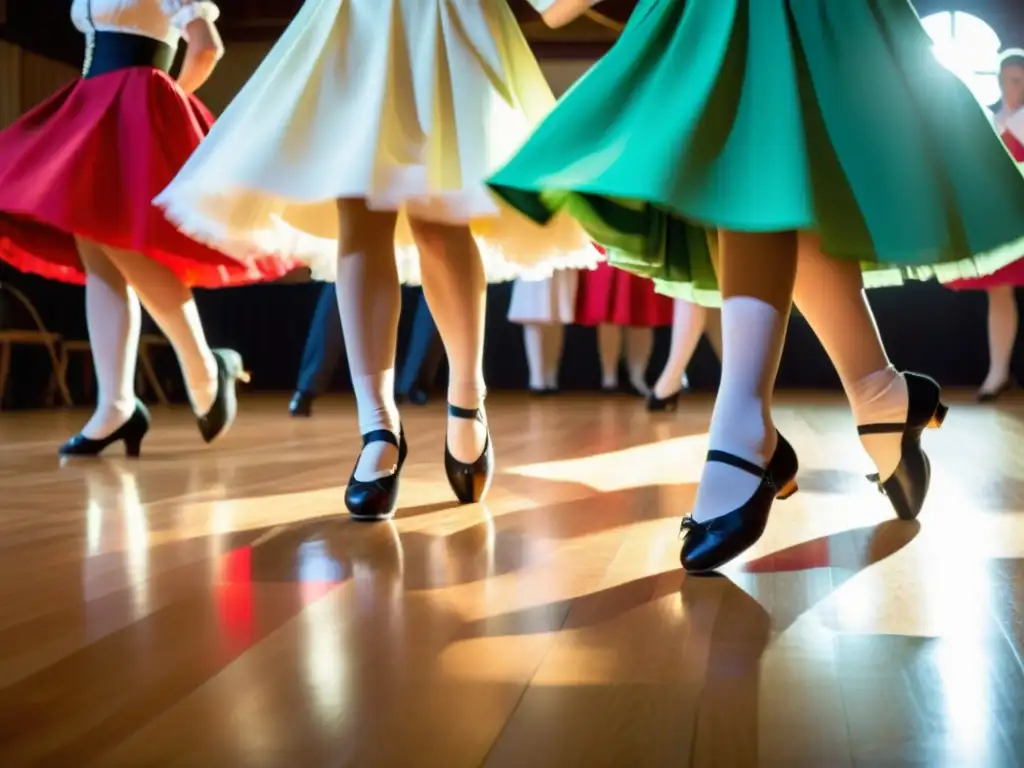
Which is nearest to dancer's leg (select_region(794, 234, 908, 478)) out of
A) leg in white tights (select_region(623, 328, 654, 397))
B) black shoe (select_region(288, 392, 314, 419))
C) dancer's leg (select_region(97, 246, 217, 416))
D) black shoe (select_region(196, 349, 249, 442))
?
dancer's leg (select_region(97, 246, 217, 416))

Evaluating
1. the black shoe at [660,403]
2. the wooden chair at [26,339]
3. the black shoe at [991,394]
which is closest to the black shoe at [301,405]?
the black shoe at [660,403]

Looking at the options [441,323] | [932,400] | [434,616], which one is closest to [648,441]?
[441,323]

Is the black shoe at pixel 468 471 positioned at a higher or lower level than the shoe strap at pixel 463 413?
lower

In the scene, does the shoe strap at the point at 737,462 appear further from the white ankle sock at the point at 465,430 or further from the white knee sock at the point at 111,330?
the white knee sock at the point at 111,330

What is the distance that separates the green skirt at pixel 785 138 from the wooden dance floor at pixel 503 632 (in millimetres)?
334

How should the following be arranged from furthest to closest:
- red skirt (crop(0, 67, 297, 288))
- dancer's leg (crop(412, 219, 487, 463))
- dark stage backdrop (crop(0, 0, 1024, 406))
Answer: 1. dark stage backdrop (crop(0, 0, 1024, 406))
2. red skirt (crop(0, 67, 297, 288))
3. dancer's leg (crop(412, 219, 487, 463))

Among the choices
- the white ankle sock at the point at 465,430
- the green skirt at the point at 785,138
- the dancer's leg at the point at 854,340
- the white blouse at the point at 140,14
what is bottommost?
the white ankle sock at the point at 465,430

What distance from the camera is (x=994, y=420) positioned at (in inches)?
139

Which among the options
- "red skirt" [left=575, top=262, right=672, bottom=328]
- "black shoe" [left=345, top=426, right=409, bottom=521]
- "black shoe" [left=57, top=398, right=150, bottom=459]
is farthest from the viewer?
"red skirt" [left=575, top=262, right=672, bottom=328]

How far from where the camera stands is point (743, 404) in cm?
114

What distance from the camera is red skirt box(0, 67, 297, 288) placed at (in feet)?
7.25

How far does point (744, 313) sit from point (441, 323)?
23.9 inches

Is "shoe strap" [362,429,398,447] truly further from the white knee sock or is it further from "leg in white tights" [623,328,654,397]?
"leg in white tights" [623,328,654,397]

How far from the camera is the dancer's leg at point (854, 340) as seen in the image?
1319mm
